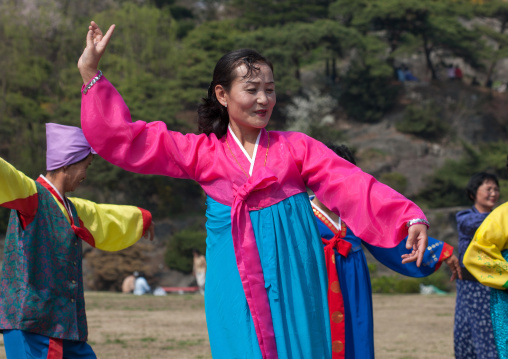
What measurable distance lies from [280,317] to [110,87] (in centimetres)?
117

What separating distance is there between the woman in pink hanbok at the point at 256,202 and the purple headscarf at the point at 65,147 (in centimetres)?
105

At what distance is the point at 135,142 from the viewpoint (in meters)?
3.10

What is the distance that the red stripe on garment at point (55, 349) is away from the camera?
146 inches

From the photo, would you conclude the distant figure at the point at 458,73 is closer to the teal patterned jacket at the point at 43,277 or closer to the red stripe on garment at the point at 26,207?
the teal patterned jacket at the point at 43,277

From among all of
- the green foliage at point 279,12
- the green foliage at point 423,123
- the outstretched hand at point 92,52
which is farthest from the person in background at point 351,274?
the green foliage at point 279,12

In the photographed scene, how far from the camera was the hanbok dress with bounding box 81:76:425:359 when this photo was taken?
294cm

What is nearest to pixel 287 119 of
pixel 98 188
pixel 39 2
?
pixel 98 188

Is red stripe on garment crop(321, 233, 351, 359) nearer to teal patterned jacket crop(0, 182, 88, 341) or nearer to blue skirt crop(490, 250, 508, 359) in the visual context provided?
blue skirt crop(490, 250, 508, 359)

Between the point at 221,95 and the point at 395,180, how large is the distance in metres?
24.1

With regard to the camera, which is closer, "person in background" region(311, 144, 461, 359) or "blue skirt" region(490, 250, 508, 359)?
"person in background" region(311, 144, 461, 359)

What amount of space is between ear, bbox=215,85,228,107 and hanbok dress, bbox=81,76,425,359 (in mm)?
184

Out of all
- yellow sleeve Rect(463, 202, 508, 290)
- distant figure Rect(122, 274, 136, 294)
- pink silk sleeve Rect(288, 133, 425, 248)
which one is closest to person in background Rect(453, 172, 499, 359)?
yellow sleeve Rect(463, 202, 508, 290)

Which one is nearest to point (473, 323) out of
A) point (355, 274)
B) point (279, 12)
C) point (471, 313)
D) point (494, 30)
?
point (471, 313)

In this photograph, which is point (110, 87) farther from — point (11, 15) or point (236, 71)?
point (11, 15)
